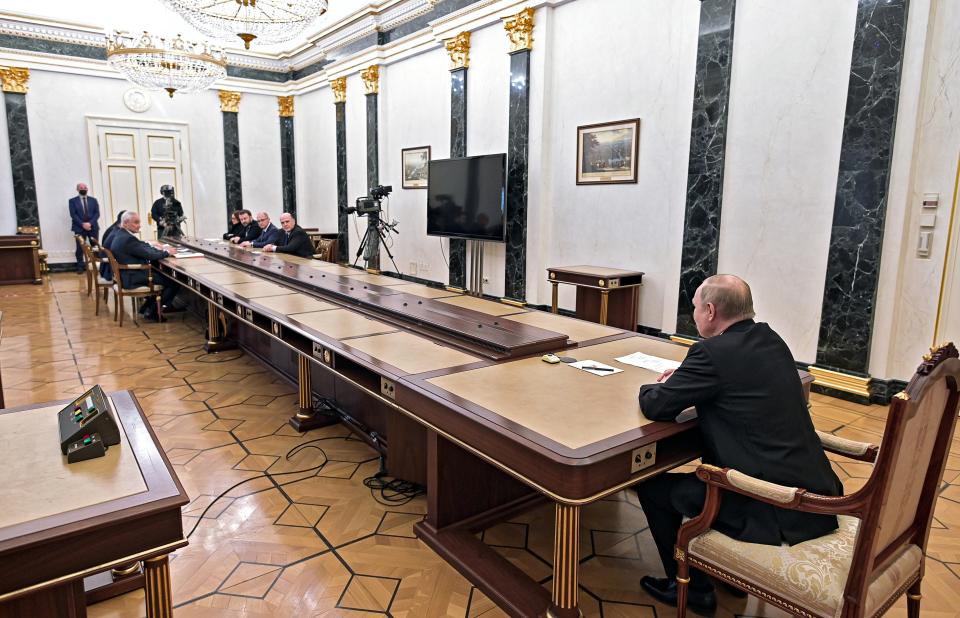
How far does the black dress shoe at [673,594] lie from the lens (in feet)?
6.78

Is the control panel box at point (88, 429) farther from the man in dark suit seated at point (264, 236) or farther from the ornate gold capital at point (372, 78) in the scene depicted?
the ornate gold capital at point (372, 78)

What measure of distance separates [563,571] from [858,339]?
11.3ft

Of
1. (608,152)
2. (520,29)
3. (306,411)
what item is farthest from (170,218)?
(306,411)

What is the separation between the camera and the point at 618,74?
5898 millimetres

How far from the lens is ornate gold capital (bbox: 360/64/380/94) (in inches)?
367

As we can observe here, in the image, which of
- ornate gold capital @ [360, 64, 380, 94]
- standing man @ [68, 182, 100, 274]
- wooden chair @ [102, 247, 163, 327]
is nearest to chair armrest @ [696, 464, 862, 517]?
wooden chair @ [102, 247, 163, 327]

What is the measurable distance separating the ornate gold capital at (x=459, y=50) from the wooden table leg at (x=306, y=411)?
205 inches

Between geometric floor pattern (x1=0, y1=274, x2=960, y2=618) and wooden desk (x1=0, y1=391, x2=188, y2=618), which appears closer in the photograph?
wooden desk (x1=0, y1=391, x2=188, y2=618)

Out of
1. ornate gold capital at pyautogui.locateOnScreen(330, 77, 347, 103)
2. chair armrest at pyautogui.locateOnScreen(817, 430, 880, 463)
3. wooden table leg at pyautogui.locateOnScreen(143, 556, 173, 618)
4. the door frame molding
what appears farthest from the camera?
the door frame molding

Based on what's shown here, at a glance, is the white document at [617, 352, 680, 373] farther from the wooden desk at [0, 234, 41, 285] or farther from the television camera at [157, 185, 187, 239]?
the wooden desk at [0, 234, 41, 285]

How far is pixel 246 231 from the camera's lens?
896cm

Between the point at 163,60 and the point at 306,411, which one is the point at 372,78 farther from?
the point at 306,411

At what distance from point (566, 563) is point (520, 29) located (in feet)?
20.3

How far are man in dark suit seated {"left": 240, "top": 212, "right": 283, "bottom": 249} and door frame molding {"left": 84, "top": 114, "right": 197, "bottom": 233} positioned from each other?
4103 mm
